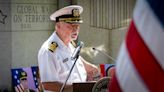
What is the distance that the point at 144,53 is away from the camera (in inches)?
50.7

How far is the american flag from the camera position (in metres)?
1.27

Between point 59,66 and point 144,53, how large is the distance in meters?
2.00

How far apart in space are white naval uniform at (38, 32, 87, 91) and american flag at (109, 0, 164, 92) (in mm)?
1807

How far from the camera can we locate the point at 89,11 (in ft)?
21.7

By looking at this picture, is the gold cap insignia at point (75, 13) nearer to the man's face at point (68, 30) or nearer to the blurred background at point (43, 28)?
the man's face at point (68, 30)

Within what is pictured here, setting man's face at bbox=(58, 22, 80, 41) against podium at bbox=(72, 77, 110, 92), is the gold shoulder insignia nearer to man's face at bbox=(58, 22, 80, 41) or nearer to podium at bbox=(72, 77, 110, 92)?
man's face at bbox=(58, 22, 80, 41)

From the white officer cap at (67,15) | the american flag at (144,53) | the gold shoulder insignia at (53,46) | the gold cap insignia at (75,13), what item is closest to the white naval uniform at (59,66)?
the gold shoulder insignia at (53,46)

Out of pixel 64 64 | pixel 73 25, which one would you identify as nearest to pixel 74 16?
pixel 73 25

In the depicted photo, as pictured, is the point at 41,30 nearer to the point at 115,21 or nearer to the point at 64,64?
the point at 115,21

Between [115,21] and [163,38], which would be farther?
[115,21]

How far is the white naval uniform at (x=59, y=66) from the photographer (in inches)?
126

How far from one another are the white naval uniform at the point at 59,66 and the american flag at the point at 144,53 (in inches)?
71.1

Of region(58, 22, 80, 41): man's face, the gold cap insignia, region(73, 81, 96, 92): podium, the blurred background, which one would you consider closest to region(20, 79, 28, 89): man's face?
the blurred background

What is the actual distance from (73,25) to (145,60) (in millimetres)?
2241
